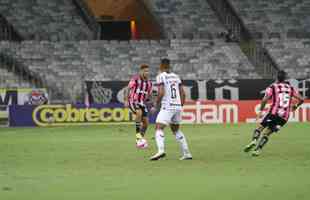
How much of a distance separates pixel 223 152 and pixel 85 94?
21.0 meters

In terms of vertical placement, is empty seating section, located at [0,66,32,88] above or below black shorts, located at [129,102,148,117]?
above

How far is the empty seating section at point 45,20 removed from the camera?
48.5m

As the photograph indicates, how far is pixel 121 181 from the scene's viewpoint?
Result: 50.9 ft

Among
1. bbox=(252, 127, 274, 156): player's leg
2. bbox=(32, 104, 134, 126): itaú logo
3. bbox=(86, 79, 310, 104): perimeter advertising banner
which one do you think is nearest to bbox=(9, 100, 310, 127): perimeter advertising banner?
bbox=(32, 104, 134, 126): itaú logo

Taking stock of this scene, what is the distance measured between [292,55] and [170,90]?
29.0 meters

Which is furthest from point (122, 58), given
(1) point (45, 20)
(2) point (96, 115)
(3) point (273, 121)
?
(3) point (273, 121)

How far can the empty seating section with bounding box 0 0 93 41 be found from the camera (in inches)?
1909

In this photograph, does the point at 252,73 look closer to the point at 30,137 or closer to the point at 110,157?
the point at 30,137

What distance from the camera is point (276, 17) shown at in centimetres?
5012

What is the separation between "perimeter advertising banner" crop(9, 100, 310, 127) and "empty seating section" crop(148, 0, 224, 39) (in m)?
8.39

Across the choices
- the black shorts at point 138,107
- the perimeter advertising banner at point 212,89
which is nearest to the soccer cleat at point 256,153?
the black shorts at point 138,107

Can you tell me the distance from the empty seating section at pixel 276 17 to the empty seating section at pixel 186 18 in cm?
150

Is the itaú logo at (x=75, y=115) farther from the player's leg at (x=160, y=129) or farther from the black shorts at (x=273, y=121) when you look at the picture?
the player's leg at (x=160, y=129)

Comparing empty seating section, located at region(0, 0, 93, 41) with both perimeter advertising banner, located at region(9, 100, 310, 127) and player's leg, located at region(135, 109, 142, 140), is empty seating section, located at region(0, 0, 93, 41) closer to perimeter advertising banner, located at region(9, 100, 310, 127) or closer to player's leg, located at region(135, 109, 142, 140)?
perimeter advertising banner, located at region(9, 100, 310, 127)
